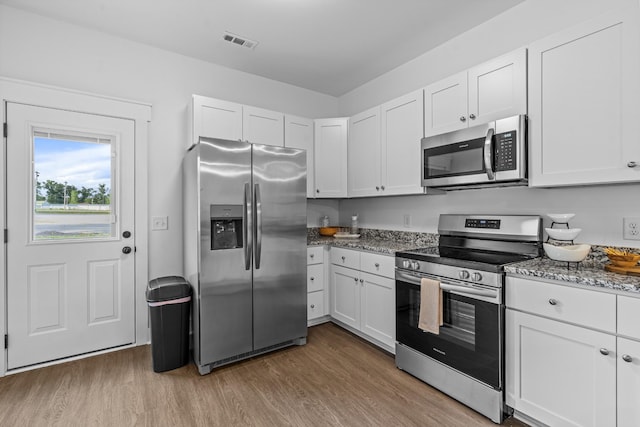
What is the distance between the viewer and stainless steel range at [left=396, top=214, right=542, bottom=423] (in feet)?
6.05

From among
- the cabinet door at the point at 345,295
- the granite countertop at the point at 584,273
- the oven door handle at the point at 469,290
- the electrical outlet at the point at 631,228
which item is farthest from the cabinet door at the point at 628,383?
the cabinet door at the point at 345,295

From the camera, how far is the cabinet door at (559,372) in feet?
4.84

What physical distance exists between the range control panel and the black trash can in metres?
2.38

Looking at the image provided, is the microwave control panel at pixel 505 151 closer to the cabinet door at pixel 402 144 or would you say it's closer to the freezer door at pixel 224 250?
the cabinet door at pixel 402 144

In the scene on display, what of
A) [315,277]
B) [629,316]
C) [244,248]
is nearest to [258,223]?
[244,248]

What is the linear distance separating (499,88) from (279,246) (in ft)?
6.75

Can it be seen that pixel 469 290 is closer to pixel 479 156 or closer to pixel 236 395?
pixel 479 156

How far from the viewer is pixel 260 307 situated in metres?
2.65

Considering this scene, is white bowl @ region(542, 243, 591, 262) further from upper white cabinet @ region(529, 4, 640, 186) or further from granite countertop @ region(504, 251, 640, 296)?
upper white cabinet @ region(529, 4, 640, 186)

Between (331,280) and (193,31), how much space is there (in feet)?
8.72

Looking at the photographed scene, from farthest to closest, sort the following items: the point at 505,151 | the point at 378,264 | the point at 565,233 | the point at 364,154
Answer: the point at 364,154 → the point at 378,264 → the point at 505,151 → the point at 565,233

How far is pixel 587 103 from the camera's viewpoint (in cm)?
176

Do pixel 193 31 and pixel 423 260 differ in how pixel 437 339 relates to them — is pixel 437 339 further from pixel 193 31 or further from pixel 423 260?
pixel 193 31

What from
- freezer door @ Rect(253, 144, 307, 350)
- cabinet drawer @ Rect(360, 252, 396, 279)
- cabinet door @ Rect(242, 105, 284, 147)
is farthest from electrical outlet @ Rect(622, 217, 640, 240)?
cabinet door @ Rect(242, 105, 284, 147)
